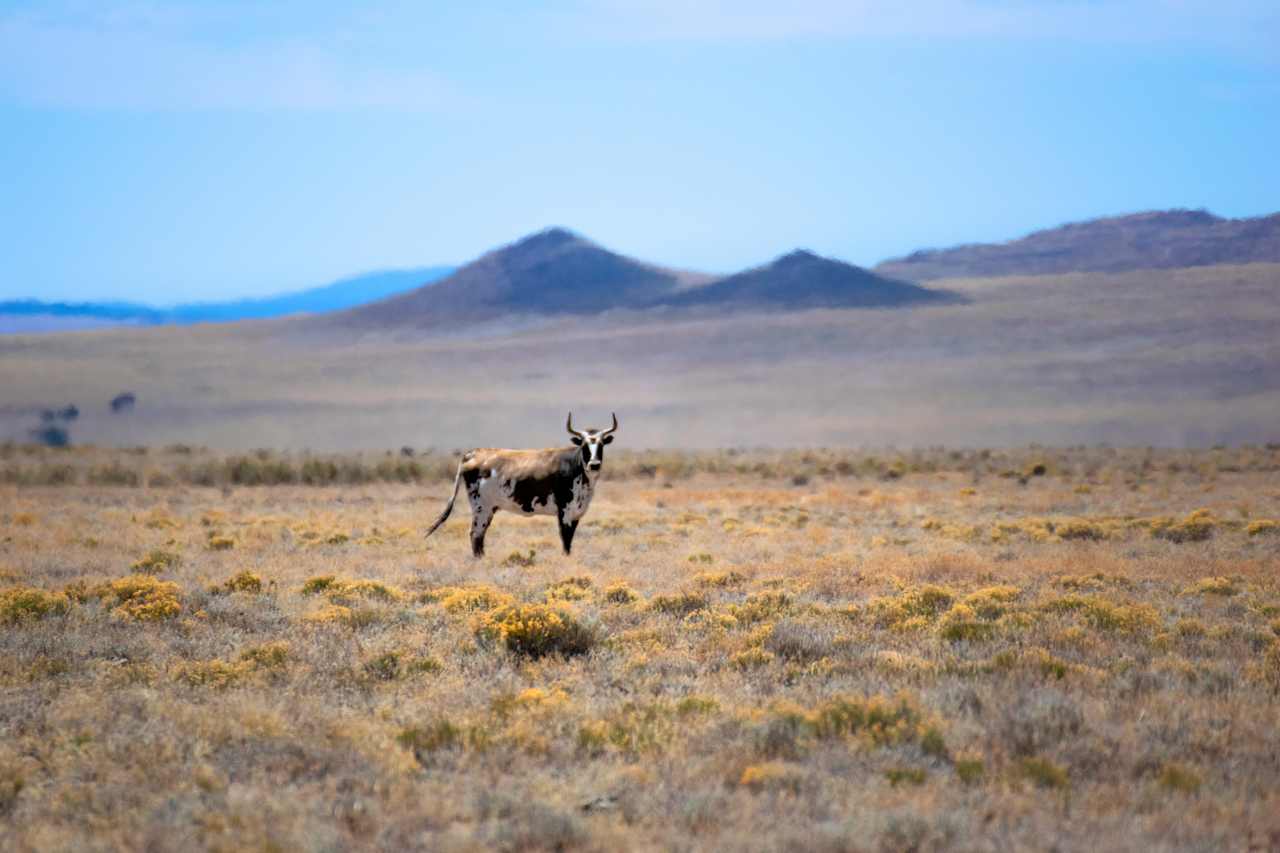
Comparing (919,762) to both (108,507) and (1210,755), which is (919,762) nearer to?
(1210,755)

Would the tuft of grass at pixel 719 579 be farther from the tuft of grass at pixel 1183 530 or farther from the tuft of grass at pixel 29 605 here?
Answer: the tuft of grass at pixel 1183 530

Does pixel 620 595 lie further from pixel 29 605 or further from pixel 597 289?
pixel 597 289

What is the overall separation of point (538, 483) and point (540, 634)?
22.2 feet

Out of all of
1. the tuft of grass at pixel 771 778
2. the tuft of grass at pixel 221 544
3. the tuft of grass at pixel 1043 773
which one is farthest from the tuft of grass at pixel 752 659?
the tuft of grass at pixel 221 544

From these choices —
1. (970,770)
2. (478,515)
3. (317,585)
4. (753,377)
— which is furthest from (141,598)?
(753,377)

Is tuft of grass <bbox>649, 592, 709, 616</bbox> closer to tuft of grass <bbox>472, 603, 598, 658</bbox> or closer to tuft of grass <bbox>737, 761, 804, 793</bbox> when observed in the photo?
tuft of grass <bbox>472, 603, 598, 658</bbox>

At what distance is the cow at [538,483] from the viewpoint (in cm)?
1631

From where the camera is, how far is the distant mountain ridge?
136 m

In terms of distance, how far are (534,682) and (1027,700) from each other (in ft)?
11.7

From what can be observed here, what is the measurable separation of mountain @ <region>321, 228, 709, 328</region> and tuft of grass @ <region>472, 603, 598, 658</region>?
434 ft

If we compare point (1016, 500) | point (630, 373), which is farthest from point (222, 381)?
point (1016, 500)

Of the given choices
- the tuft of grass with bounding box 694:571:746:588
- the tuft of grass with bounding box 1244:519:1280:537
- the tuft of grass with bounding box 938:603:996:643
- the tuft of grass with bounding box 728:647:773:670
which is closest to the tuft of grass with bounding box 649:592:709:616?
the tuft of grass with bounding box 694:571:746:588

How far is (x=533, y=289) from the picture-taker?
156 meters

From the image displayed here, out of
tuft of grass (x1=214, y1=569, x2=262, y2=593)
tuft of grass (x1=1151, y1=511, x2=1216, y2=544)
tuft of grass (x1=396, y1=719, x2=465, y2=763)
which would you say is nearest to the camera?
tuft of grass (x1=396, y1=719, x2=465, y2=763)
